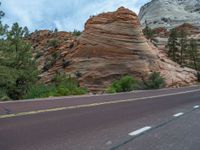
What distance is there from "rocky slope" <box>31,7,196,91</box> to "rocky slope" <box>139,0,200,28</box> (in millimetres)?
64395

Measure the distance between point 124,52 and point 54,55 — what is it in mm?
10553

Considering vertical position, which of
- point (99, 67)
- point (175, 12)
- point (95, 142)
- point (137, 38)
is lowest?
point (95, 142)

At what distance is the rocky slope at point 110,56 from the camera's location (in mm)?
45562

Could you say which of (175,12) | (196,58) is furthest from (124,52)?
(175,12)

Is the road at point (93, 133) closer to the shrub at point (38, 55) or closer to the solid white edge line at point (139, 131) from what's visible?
the solid white edge line at point (139, 131)

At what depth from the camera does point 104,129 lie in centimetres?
863

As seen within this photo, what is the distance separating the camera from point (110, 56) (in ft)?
155

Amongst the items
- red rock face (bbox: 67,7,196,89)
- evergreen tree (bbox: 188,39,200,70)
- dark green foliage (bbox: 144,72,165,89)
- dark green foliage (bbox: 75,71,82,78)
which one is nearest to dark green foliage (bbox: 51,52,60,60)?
red rock face (bbox: 67,7,196,89)

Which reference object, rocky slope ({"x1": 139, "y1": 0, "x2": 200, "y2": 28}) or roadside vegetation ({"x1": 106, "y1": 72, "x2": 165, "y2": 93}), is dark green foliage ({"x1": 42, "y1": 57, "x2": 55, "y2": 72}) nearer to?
roadside vegetation ({"x1": 106, "y1": 72, "x2": 165, "y2": 93})

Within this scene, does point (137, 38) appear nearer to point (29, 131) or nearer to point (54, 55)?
point (54, 55)

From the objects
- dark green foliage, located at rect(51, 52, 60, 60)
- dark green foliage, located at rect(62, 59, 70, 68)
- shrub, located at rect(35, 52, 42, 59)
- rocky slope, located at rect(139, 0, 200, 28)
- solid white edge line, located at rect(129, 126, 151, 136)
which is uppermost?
rocky slope, located at rect(139, 0, 200, 28)

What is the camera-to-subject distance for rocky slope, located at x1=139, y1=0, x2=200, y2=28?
117500 mm

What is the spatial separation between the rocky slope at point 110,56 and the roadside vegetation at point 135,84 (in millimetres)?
4094

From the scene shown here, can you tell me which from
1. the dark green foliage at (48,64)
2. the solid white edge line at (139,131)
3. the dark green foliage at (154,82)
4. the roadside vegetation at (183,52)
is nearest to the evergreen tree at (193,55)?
the roadside vegetation at (183,52)
